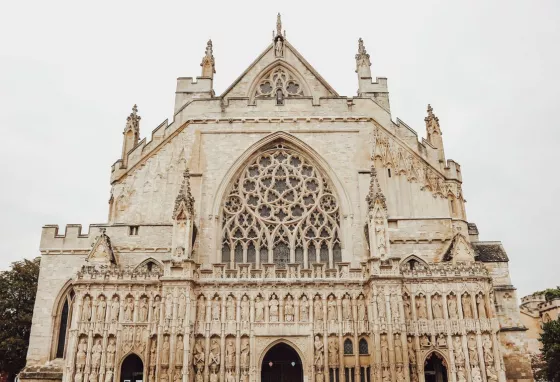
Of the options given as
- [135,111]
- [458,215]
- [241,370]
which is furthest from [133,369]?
[458,215]

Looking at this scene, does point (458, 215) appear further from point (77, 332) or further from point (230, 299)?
point (77, 332)

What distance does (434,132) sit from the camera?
22.0m

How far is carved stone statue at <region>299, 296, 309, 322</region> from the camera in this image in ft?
53.8

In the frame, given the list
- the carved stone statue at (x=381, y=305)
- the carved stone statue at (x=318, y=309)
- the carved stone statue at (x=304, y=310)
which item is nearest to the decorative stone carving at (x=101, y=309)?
the carved stone statue at (x=304, y=310)

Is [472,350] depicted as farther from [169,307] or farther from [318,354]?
[169,307]

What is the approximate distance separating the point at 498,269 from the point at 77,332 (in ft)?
51.4

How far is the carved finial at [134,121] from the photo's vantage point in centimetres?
2253

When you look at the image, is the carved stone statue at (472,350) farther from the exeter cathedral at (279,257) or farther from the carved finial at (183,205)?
the carved finial at (183,205)

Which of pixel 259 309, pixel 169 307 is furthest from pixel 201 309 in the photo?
pixel 259 309

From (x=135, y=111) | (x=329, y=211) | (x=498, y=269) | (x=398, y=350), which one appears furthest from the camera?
(x=135, y=111)

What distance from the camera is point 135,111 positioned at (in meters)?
23.2

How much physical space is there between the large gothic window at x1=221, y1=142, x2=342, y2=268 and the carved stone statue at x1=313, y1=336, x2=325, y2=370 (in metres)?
3.99

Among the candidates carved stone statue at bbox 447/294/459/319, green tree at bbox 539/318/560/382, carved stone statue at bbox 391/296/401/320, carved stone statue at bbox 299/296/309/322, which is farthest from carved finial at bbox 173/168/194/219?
green tree at bbox 539/318/560/382

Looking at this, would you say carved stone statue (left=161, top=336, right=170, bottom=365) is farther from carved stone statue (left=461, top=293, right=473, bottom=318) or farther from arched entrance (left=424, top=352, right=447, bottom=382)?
carved stone statue (left=461, top=293, right=473, bottom=318)
